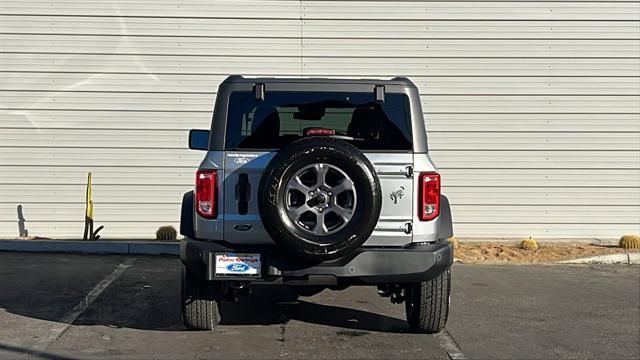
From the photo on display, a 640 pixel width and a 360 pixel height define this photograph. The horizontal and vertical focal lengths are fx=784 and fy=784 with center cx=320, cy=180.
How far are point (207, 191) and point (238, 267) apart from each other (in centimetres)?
58

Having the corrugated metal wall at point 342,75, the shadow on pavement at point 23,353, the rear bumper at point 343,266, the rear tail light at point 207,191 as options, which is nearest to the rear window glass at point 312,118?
the rear tail light at point 207,191

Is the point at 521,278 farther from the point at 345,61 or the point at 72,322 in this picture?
the point at 72,322

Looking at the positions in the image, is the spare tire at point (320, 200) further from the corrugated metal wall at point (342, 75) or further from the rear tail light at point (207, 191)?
the corrugated metal wall at point (342, 75)

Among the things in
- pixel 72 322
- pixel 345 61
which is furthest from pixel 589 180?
pixel 72 322

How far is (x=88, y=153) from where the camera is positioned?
39.1 feet

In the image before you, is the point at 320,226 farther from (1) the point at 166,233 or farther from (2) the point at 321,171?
(1) the point at 166,233

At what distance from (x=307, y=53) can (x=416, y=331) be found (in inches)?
260

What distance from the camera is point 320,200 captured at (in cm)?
521

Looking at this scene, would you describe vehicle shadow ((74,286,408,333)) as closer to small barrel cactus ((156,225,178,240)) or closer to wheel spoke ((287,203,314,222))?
wheel spoke ((287,203,314,222))

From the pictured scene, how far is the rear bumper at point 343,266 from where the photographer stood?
539 cm

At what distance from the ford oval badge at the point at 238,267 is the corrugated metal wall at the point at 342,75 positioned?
263 inches

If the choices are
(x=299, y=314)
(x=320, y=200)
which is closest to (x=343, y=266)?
(x=320, y=200)

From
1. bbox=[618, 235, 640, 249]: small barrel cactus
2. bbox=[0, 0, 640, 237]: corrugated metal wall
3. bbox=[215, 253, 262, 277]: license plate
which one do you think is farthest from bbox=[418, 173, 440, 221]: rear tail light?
bbox=[618, 235, 640, 249]: small barrel cactus

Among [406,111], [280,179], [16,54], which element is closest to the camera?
[280,179]
